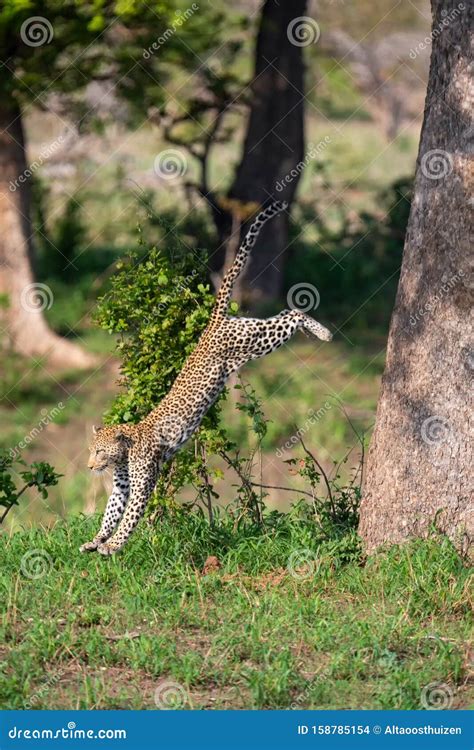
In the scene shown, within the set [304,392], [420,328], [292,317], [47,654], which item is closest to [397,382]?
[420,328]

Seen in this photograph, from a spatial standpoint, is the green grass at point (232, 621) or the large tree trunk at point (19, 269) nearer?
the green grass at point (232, 621)

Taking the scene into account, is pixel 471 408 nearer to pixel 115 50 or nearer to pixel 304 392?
pixel 304 392

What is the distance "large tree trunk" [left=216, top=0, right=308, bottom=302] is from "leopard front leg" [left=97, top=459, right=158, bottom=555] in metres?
10.1

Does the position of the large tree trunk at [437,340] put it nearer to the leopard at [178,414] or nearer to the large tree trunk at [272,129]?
the leopard at [178,414]

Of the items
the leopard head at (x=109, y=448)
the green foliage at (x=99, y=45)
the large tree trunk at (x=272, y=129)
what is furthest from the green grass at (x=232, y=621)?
the large tree trunk at (x=272, y=129)

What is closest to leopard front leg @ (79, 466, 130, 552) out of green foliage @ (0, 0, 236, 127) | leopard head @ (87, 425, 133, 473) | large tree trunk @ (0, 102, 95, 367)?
leopard head @ (87, 425, 133, 473)

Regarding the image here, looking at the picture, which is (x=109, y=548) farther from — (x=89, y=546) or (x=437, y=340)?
(x=437, y=340)

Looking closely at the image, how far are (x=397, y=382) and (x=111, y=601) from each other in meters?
2.23

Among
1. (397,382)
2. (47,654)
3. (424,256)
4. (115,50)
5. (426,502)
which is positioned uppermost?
(115,50)

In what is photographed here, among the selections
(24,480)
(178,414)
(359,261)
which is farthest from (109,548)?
(359,261)

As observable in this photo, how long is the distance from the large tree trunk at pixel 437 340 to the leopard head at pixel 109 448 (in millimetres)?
1587

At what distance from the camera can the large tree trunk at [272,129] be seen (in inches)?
704

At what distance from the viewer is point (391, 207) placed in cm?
1914

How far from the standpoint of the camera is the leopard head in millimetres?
7668
